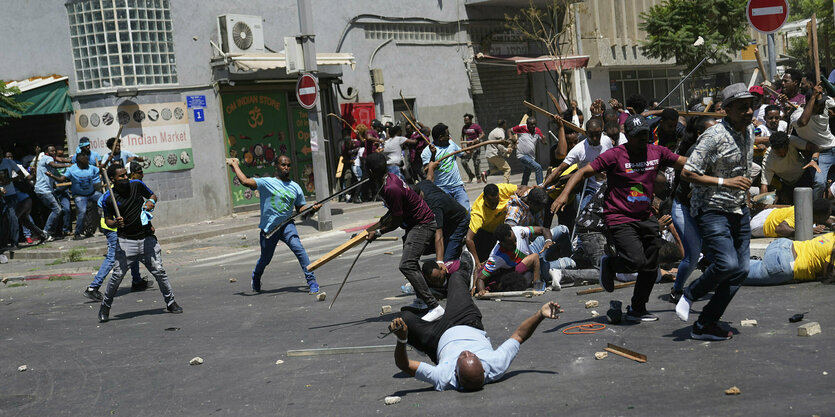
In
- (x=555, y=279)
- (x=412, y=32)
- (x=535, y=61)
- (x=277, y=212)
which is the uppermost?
(x=412, y=32)

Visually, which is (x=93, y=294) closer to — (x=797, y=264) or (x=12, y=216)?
(x=12, y=216)

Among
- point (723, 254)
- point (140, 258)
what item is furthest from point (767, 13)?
point (140, 258)

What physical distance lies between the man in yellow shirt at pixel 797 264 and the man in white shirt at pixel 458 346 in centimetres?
329

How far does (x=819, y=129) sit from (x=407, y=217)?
5563mm

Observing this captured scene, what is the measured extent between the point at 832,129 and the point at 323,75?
1345 centimetres

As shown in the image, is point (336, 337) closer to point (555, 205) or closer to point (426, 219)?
point (426, 219)

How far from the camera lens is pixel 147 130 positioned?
18.8m

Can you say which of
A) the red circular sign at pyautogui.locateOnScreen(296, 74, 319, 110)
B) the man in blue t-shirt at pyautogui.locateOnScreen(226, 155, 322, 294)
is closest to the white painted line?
the man in blue t-shirt at pyautogui.locateOnScreen(226, 155, 322, 294)

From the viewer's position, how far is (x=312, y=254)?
14023 millimetres

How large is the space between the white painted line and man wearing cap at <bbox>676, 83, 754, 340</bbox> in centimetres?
392

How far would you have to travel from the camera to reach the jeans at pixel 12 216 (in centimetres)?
1638

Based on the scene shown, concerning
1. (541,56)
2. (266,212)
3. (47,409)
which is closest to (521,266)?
(266,212)

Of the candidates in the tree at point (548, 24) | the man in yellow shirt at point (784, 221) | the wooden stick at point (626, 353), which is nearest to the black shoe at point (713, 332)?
the wooden stick at point (626, 353)

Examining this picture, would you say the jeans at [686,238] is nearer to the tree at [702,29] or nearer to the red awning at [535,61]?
the red awning at [535,61]
